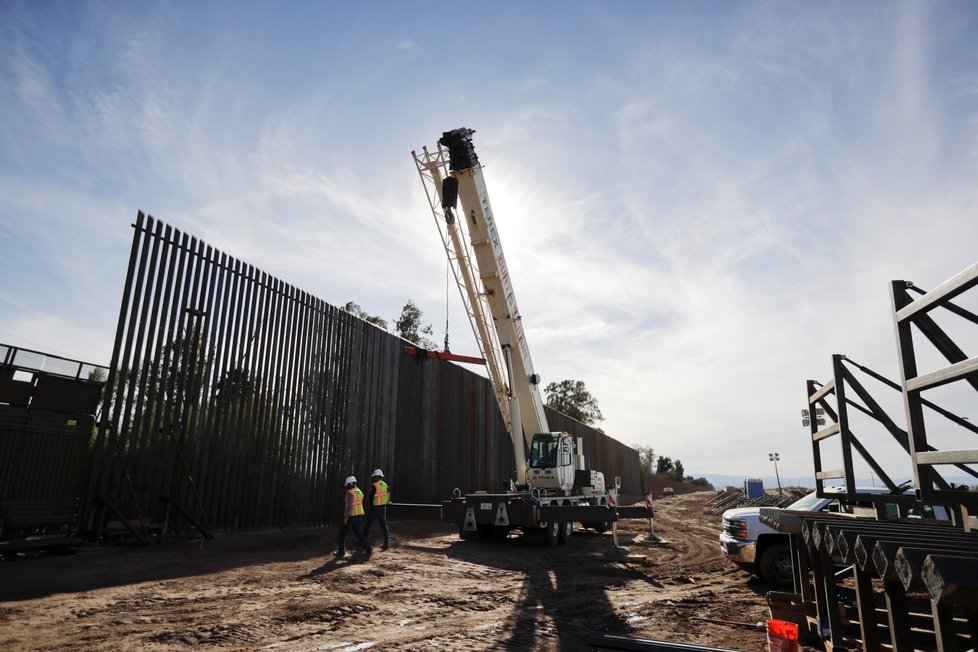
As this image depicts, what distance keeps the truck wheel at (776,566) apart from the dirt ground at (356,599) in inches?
9.7

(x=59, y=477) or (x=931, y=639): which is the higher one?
(x=59, y=477)

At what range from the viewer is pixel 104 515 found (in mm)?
11852

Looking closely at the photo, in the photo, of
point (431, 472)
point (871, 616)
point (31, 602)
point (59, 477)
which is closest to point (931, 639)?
point (871, 616)

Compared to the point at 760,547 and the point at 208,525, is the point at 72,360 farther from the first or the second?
the point at 760,547

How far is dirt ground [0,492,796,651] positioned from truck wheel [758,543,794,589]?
25cm

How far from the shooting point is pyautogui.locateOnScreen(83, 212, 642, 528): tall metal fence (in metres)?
12.5

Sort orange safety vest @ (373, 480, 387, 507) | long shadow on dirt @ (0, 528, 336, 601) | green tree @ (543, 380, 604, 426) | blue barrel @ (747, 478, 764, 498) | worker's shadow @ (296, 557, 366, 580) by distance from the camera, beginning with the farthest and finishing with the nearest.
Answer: green tree @ (543, 380, 604, 426) < blue barrel @ (747, 478, 764, 498) < orange safety vest @ (373, 480, 387, 507) < worker's shadow @ (296, 557, 366, 580) < long shadow on dirt @ (0, 528, 336, 601)

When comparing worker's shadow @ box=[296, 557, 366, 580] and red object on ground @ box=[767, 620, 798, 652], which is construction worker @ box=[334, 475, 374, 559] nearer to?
worker's shadow @ box=[296, 557, 366, 580]

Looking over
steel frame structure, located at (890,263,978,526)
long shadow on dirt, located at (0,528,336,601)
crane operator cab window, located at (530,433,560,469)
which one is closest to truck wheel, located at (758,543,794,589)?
steel frame structure, located at (890,263,978,526)

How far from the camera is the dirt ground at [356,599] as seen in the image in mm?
6363

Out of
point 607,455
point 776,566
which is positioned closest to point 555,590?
point 776,566

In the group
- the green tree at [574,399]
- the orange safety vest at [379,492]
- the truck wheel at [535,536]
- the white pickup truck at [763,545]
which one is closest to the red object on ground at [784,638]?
the white pickup truck at [763,545]

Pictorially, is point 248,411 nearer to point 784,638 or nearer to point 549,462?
point 549,462

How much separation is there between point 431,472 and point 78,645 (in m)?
17.1
